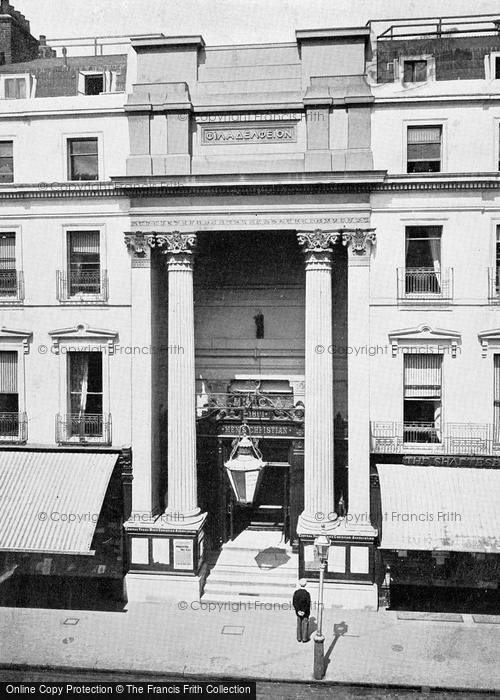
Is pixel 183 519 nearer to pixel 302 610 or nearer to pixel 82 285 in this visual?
pixel 302 610

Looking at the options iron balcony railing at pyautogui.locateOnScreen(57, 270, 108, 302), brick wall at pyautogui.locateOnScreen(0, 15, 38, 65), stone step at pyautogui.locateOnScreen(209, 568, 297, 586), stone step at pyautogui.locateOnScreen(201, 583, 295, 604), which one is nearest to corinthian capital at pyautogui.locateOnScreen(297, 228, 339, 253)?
iron balcony railing at pyautogui.locateOnScreen(57, 270, 108, 302)

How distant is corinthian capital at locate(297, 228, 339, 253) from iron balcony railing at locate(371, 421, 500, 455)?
5.04 metres

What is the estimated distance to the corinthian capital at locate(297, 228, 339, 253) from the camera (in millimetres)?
16781

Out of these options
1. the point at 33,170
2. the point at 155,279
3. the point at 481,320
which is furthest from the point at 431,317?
the point at 33,170

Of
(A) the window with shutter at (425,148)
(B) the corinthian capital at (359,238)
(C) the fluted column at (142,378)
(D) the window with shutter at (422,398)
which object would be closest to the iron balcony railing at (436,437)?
(D) the window with shutter at (422,398)

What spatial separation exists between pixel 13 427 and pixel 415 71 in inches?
598

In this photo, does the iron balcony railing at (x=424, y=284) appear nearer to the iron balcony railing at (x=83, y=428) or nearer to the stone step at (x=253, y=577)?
the stone step at (x=253, y=577)

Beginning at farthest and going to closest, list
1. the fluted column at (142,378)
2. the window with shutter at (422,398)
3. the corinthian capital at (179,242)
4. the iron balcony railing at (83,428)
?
the iron balcony railing at (83,428), the fluted column at (142,378), the window with shutter at (422,398), the corinthian capital at (179,242)

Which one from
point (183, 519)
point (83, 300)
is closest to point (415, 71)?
point (83, 300)

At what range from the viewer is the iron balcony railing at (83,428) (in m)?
18.0

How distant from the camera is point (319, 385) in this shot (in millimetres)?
16938

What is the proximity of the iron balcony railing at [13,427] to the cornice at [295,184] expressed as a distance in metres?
7.18

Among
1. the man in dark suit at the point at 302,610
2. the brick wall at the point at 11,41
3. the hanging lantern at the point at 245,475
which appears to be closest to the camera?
the man in dark suit at the point at 302,610

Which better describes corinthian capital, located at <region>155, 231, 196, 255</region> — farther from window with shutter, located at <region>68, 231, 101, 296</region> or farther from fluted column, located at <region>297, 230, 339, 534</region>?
fluted column, located at <region>297, 230, 339, 534</region>
